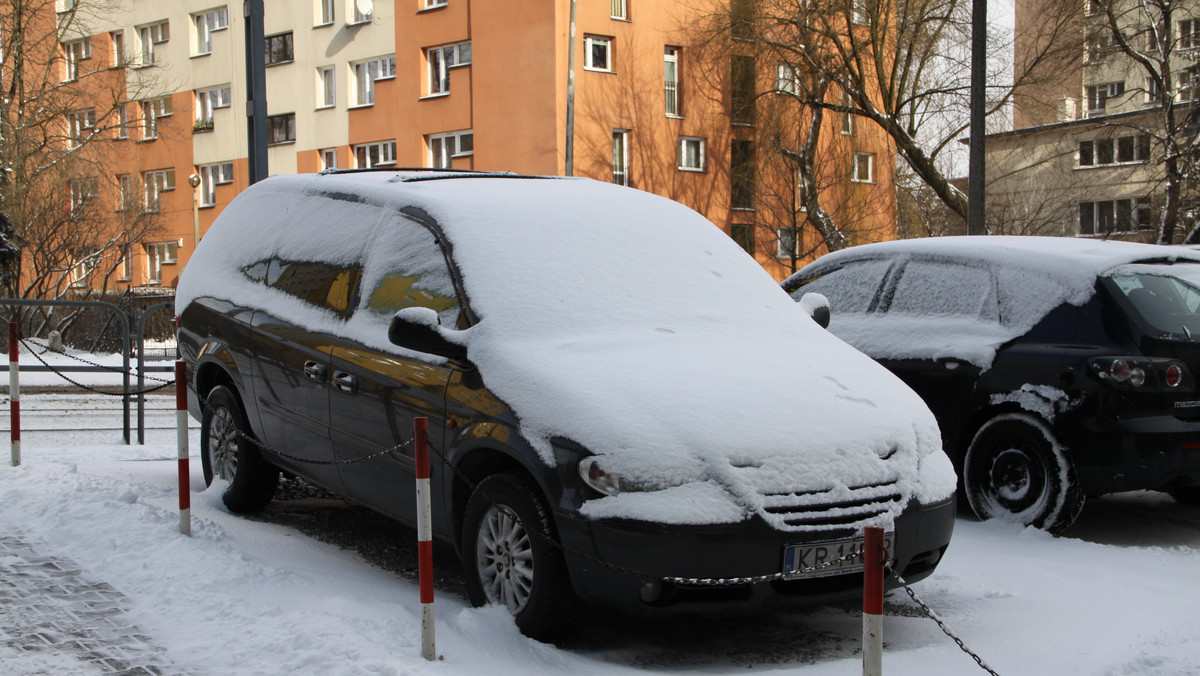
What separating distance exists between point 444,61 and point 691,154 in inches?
335

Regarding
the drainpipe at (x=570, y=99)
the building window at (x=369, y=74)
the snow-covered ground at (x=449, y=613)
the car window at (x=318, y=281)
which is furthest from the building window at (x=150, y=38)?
the car window at (x=318, y=281)

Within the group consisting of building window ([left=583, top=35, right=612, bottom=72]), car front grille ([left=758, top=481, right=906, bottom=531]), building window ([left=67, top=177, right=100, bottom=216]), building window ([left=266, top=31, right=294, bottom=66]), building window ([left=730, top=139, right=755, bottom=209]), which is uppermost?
building window ([left=266, top=31, right=294, bottom=66])

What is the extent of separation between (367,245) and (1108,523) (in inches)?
182

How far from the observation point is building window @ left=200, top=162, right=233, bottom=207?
45.6 metres

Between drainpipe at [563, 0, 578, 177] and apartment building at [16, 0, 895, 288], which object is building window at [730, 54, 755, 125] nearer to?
apartment building at [16, 0, 895, 288]

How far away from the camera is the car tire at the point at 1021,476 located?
6426 mm

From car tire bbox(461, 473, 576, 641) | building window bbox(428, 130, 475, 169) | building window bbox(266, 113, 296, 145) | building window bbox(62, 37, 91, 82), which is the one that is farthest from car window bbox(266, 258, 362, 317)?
building window bbox(62, 37, 91, 82)

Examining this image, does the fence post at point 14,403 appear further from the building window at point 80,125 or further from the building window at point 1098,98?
the building window at point 1098,98

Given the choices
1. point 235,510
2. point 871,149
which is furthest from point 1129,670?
point 871,149

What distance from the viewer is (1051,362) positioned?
654 cm

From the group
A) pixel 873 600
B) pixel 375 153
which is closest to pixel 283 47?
pixel 375 153

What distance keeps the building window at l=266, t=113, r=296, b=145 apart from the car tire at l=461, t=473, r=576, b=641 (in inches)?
1590

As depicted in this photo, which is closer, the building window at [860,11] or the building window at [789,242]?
the building window at [860,11]

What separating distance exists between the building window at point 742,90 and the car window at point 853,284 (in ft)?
87.0
